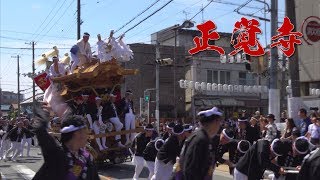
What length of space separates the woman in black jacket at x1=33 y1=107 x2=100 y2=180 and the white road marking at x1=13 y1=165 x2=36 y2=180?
9.36m

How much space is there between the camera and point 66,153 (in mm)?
4234

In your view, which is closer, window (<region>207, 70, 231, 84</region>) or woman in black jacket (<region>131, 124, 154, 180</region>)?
woman in black jacket (<region>131, 124, 154, 180</region>)

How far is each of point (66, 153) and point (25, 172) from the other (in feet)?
36.2

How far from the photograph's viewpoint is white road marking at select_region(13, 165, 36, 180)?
13548 millimetres

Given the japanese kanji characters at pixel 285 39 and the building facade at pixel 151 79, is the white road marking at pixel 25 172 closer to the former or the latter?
→ the japanese kanji characters at pixel 285 39

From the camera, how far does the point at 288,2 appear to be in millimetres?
14805

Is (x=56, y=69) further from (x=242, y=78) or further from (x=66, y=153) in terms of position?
(x=242, y=78)

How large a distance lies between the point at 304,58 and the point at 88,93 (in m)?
11.8

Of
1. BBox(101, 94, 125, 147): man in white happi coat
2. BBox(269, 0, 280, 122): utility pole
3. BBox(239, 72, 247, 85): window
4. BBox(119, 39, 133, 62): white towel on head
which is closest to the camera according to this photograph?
BBox(101, 94, 125, 147): man in white happi coat

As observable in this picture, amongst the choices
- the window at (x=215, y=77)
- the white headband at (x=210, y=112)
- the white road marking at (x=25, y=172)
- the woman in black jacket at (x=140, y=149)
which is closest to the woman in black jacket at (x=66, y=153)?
the white headband at (x=210, y=112)

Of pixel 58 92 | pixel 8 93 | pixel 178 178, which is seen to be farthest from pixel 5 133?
pixel 8 93

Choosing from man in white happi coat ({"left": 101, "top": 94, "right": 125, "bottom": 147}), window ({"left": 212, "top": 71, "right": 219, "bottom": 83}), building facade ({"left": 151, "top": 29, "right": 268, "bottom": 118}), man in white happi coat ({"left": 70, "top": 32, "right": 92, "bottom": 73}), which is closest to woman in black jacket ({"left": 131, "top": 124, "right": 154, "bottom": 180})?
man in white happi coat ({"left": 101, "top": 94, "right": 125, "bottom": 147})

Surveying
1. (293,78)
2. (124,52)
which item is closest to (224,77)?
(293,78)

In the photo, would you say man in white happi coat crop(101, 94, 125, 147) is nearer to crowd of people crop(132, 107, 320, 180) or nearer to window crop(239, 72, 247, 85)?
crowd of people crop(132, 107, 320, 180)
